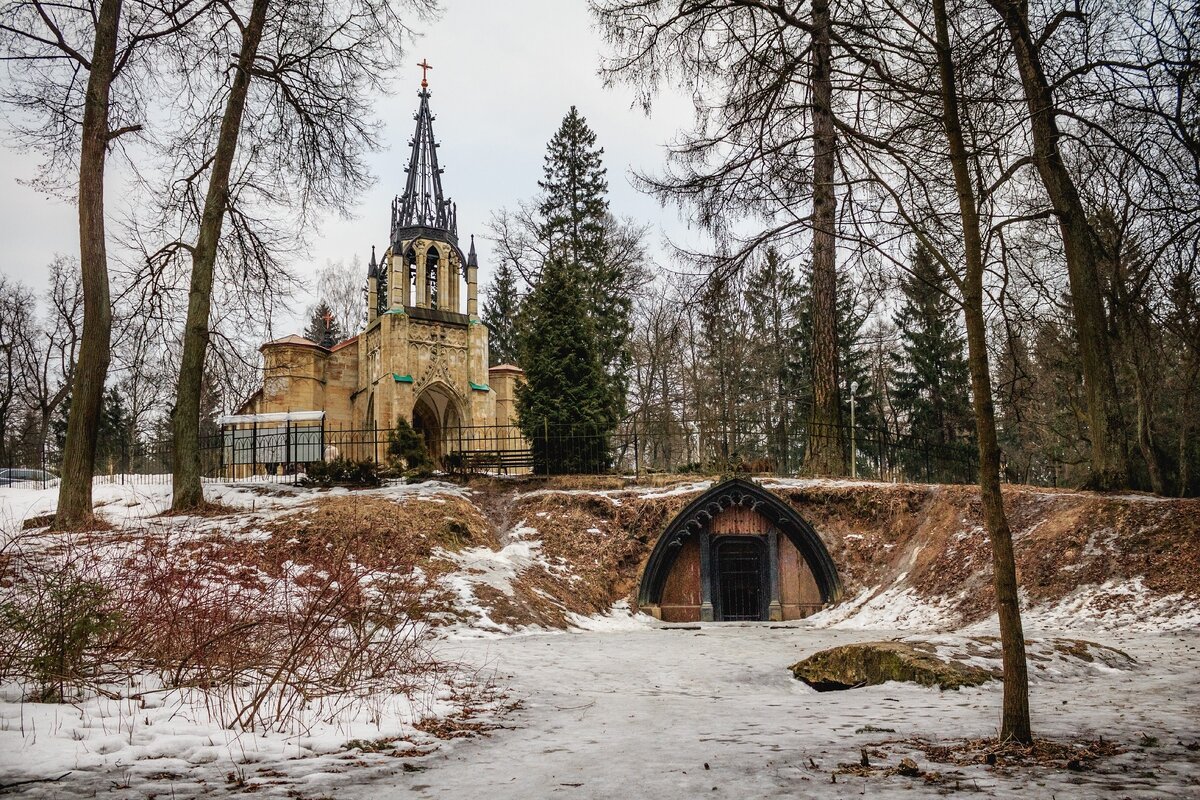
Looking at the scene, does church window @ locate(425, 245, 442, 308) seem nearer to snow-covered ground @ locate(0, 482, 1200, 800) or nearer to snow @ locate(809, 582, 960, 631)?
snow @ locate(809, 582, 960, 631)

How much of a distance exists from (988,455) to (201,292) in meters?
15.0

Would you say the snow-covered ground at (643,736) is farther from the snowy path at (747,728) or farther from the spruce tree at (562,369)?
the spruce tree at (562,369)

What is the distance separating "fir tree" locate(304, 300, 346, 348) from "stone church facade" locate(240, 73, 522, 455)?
11580 millimetres

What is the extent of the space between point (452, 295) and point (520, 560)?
67.6 feet

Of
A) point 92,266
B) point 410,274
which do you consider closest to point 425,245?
point 410,274

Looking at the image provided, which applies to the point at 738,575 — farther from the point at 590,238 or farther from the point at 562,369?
the point at 590,238

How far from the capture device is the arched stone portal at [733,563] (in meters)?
15.6

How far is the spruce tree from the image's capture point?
2284cm

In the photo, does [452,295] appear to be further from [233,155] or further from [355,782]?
[355,782]

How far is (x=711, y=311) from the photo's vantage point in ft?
47.6

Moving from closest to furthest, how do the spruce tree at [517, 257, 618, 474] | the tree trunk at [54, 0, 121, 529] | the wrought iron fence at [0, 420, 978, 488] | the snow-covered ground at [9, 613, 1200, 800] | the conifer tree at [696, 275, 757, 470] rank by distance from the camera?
the snow-covered ground at [9, 613, 1200, 800]
the tree trunk at [54, 0, 121, 529]
the wrought iron fence at [0, 420, 978, 488]
the spruce tree at [517, 257, 618, 474]
the conifer tree at [696, 275, 757, 470]

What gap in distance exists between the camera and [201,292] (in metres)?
15.4

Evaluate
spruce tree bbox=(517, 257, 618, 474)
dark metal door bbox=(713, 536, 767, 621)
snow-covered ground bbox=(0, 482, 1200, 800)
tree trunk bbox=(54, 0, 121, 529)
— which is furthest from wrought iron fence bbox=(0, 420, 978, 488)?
snow-covered ground bbox=(0, 482, 1200, 800)

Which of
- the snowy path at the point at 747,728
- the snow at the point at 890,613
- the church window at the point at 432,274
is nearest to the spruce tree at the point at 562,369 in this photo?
the snow at the point at 890,613
